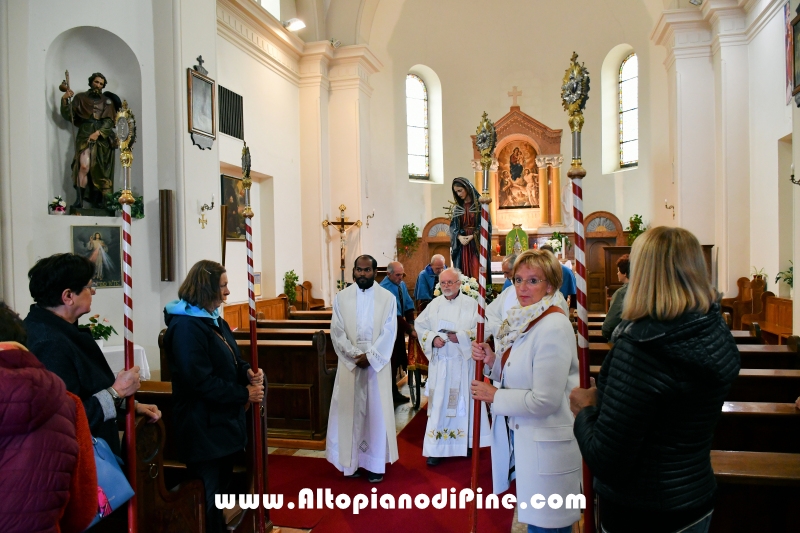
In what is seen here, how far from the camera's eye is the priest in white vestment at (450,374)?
16.4ft

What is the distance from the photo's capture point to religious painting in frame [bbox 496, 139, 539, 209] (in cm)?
1606

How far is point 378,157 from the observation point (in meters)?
14.7

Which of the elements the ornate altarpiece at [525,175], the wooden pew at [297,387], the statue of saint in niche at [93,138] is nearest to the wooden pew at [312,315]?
the wooden pew at [297,387]

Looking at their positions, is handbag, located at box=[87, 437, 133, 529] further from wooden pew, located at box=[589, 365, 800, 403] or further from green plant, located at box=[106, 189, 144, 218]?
green plant, located at box=[106, 189, 144, 218]

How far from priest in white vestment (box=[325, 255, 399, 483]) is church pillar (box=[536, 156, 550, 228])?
11713mm

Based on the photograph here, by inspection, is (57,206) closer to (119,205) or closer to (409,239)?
(119,205)

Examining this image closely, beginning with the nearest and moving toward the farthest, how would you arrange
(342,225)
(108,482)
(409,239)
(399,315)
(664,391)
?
(664,391)
(108,482)
(399,315)
(342,225)
(409,239)

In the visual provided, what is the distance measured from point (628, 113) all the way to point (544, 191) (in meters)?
3.05

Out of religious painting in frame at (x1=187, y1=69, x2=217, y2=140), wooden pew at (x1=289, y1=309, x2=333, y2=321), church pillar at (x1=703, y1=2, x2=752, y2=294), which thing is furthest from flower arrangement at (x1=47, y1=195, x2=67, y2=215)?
church pillar at (x1=703, y1=2, x2=752, y2=294)

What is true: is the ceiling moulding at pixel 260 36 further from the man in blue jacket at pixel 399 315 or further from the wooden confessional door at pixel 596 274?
the wooden confessional door at pixel 596 274

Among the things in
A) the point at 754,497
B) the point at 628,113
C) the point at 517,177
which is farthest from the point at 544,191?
the point at 754,497

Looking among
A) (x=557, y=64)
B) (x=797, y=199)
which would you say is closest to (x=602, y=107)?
(x=557, y=64)

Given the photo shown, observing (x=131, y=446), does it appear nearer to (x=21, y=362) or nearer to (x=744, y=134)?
(x=21, y=362)

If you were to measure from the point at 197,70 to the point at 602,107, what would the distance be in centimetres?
1192
